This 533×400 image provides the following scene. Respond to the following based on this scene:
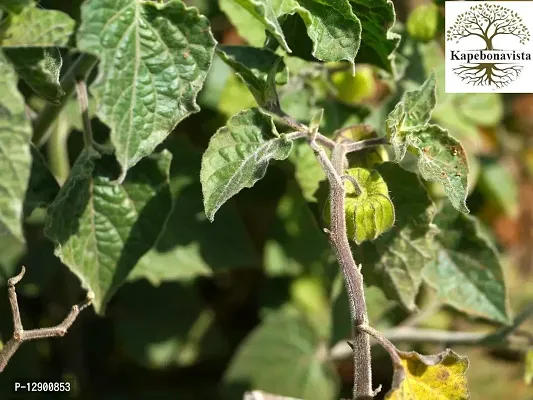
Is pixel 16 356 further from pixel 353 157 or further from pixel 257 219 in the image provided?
pixel 353 157

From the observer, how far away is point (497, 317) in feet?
3.68

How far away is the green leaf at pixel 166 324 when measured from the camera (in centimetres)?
159

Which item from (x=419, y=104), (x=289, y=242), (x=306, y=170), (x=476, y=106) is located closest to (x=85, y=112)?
(x=306, y=170)

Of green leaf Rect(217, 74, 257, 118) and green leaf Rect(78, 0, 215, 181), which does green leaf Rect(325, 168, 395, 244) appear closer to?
green leaf Rect(78, 0, 215, 181)

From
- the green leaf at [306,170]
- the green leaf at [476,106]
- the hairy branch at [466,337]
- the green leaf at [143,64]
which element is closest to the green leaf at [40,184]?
the green leaf at [143,64]

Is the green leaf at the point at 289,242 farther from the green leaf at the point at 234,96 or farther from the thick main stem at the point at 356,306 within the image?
the thick main stem at the point at 356,306

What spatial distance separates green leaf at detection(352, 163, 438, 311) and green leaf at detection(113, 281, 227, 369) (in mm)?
722

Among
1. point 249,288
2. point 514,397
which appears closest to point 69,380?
point 249,288

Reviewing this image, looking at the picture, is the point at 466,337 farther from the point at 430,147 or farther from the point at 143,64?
the point at 143,64

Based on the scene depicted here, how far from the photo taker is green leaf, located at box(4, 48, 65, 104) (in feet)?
2.53

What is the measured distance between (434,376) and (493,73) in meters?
0.49

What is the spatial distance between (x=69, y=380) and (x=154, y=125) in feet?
2.72

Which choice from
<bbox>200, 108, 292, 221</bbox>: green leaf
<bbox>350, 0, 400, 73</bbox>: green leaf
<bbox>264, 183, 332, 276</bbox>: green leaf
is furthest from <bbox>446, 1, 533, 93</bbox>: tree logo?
<bbox>264, 183, 332, 276</bbox>: green leaf

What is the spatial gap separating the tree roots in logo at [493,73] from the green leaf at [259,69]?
0.95 feet
